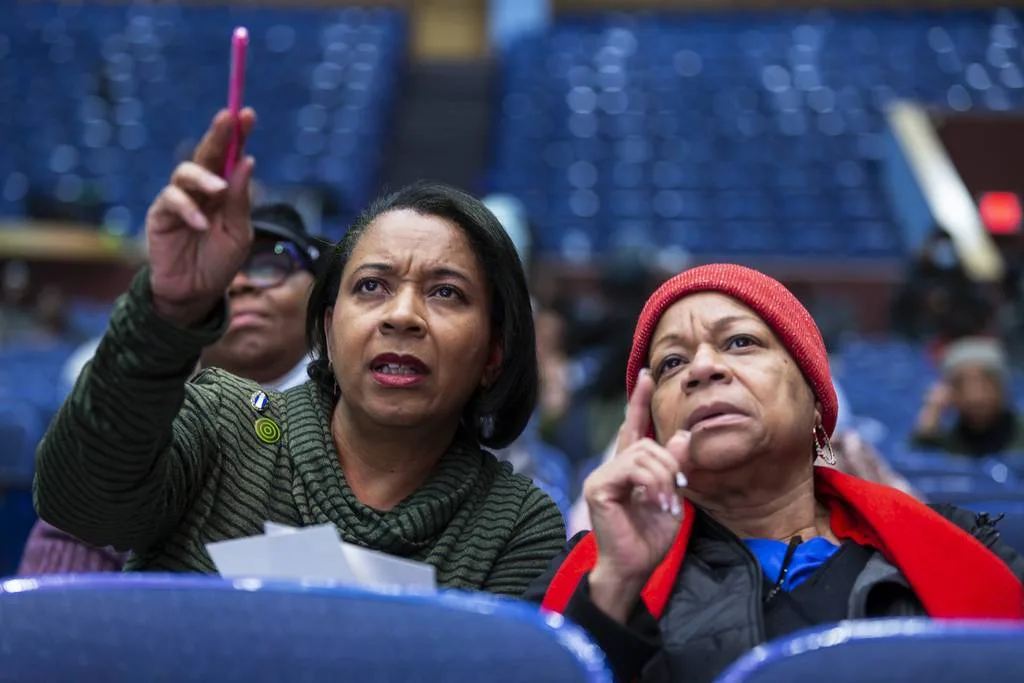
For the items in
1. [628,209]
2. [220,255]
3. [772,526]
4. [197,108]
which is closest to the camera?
[220,255]

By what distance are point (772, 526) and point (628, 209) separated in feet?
27.5

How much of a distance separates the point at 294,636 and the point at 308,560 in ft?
1.02

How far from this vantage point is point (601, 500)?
1.16m

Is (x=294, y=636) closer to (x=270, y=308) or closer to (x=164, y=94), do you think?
(x=270, y=308)

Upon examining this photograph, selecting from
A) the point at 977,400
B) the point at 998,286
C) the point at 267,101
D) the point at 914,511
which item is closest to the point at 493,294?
the point at 914,511

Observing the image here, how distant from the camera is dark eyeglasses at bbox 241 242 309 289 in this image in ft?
6.96

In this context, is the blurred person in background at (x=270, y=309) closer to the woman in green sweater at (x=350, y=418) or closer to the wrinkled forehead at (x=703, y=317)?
the woman in green sweater at (x=350, y=418)

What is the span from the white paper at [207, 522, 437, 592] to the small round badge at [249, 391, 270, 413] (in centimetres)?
33

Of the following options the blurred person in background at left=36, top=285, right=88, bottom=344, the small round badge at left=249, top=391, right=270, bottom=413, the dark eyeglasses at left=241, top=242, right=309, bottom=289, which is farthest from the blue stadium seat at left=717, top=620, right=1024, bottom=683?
the blurred person in background at left=36, top=285, right=88, bottom=344

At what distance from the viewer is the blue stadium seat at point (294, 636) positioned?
0.81 m

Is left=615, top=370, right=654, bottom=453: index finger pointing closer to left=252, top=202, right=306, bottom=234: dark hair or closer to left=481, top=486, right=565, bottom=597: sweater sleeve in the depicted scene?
left=481, top=486, right=565, bottom=597: sweater sleeve

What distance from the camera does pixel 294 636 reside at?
0.82 meters

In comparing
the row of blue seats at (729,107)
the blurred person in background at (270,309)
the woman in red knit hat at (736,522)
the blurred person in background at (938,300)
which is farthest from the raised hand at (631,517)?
the row of blue seats at (729,107)

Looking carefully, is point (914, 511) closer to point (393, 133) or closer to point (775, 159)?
point (775, 159)
